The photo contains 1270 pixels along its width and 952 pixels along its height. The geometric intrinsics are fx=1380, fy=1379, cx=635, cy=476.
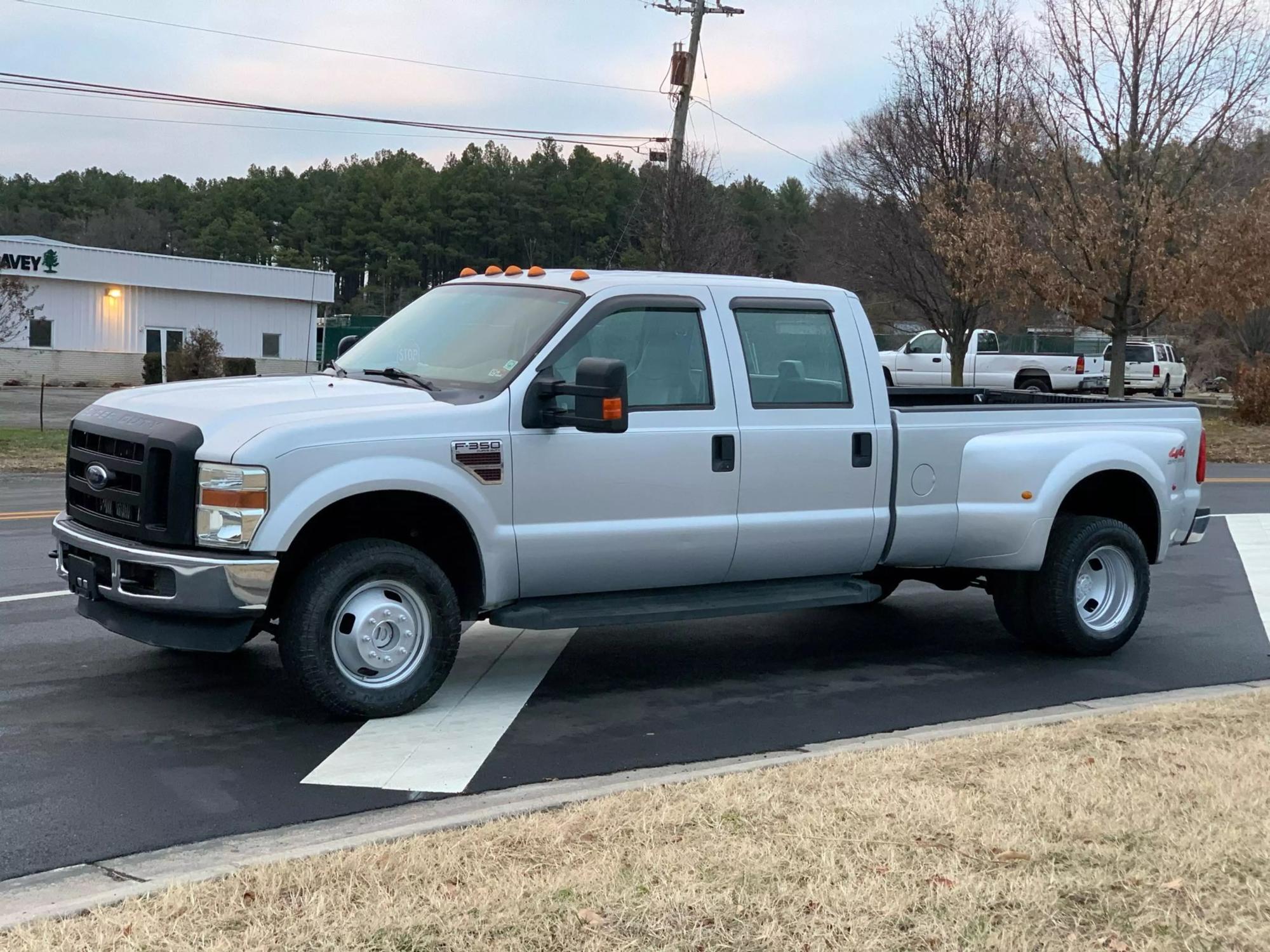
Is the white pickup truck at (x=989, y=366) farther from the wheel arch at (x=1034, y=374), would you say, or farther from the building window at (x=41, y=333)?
the building window at (x=41, y=333)

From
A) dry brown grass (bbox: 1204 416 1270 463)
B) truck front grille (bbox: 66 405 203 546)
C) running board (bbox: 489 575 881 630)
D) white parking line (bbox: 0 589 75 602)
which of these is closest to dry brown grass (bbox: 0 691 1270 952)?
running board (bbox: 489 575 881 630)

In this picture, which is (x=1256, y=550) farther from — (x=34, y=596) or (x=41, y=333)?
(x=41, y=333)

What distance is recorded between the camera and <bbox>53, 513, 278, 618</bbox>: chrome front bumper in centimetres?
573

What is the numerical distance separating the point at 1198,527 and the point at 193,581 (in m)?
6.09

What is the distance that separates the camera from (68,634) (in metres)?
7.84

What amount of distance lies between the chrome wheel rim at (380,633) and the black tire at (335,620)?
0.02 metres

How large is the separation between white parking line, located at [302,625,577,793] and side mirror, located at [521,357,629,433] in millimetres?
1395

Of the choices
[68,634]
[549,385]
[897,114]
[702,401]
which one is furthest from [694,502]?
[897,114]

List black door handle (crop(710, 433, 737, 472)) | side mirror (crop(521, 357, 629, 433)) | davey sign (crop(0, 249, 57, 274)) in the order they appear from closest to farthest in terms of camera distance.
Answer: side mirror (crop(521, 357, 629, 433)), black door handle (crop(710, 433, 737, 472)), davey sign (crop(0, 249, 57, 274))

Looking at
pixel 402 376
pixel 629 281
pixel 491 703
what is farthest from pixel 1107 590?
pixel 402 376

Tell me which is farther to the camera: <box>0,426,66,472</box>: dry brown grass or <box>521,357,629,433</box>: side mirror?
<box>0,426,66,472</box>: dry brown grass

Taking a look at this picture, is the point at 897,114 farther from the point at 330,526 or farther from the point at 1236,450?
the point at 330,526

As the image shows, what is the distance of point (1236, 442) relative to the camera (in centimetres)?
2555

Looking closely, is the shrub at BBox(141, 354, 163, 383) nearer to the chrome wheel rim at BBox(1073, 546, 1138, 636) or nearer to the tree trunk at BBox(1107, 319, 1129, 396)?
the tree trunk at BBox(1107, 319, 1129, 396)
